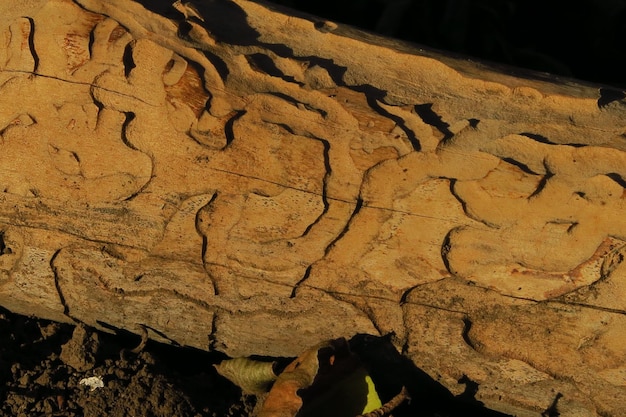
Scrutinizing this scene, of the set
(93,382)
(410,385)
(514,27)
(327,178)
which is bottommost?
(93,382)

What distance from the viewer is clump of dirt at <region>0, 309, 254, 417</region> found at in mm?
1660

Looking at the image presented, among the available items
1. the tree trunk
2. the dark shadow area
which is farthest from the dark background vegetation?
the dark shadow area

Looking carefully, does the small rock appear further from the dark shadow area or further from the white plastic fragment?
the dark shadow area

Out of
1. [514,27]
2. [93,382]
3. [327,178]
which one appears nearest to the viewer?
[327,178]

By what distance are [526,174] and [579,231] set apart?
0.15m

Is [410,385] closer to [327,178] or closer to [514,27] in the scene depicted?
[327,178]

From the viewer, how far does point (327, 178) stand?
1430mm

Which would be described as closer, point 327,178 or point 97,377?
point 327,178

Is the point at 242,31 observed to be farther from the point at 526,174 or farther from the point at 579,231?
the point at 579,231

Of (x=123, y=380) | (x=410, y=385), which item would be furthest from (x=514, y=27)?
(x=123, y=380)

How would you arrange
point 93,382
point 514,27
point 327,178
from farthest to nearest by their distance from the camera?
point 514,27 → point 93,382 → point 327,178

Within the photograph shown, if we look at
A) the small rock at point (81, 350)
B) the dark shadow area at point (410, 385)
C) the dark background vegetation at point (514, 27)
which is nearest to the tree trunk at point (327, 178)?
the dark shadow area at point (410, 385)

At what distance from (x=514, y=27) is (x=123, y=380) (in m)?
1.72

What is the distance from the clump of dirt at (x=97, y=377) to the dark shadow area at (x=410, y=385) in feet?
0.99
